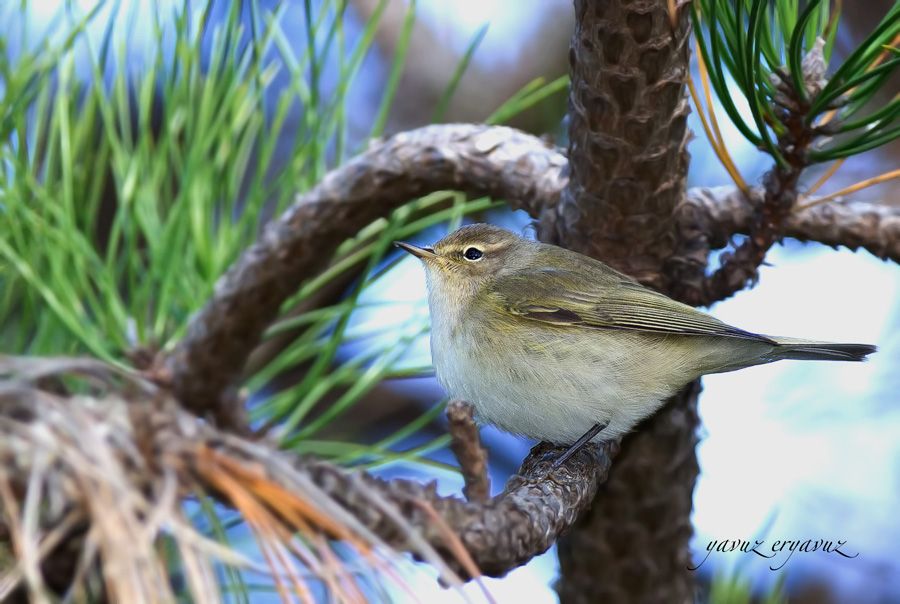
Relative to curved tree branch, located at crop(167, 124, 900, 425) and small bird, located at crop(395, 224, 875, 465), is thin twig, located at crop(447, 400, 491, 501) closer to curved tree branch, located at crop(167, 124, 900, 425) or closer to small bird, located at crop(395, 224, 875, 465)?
small bird, located at crop(395, 224, 875, 465)

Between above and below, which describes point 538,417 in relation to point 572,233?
Answer: below

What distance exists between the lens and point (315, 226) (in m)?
2.17

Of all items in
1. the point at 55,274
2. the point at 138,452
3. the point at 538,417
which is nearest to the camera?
the point at 138,452

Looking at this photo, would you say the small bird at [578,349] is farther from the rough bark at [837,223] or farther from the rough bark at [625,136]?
the rough bark at [837,223]

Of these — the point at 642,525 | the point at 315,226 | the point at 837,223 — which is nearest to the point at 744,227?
the point at 837,223

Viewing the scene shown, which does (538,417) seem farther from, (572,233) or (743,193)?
(743,193)

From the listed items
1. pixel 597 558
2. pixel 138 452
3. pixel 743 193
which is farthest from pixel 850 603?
pixel 138 452

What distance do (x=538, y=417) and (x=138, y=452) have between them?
1.56m

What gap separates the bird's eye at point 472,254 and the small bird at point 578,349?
7.1 inches

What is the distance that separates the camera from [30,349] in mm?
2143

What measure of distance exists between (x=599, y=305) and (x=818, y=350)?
57 centimetres

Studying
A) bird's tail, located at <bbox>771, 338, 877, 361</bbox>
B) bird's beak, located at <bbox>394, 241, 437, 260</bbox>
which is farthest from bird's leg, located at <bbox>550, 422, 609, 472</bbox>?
bird's beak, located at <bbox>394, 241, 437, 260</bbox>

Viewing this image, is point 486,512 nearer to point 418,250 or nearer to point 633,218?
point 633,218

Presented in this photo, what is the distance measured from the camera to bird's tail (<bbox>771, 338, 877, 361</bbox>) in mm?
2301
